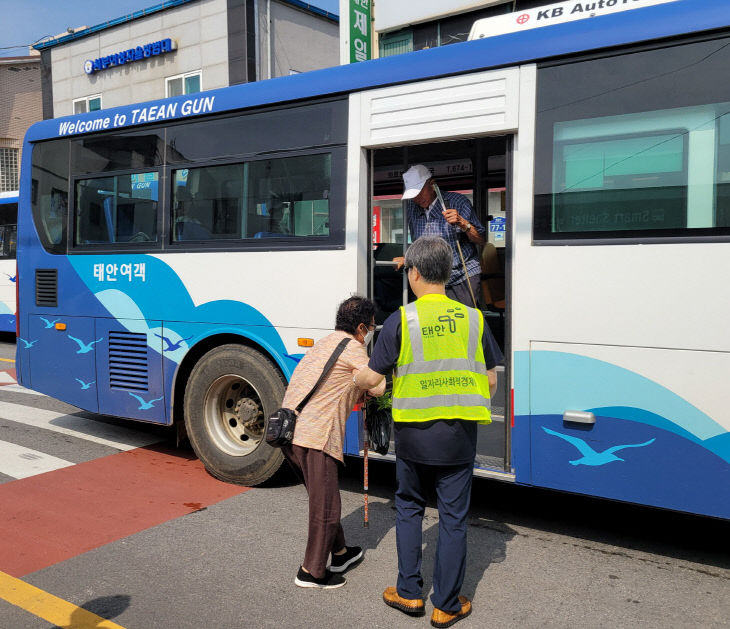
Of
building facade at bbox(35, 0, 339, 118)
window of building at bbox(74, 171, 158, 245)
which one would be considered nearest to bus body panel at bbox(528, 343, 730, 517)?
window of building at bbox(74, 171, 158, 245)

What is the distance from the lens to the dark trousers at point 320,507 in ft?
12.3

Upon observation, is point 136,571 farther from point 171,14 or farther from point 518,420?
point 171,14

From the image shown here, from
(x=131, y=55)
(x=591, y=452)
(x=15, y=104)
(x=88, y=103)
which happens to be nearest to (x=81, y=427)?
(x=591, y=452)

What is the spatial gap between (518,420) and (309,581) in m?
1.54

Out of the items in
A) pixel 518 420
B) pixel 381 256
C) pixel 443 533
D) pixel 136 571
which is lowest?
pixel 136 571

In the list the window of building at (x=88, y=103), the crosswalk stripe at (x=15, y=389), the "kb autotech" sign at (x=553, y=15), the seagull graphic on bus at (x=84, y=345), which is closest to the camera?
the "kb autotech" sign at (x=553, y=15)

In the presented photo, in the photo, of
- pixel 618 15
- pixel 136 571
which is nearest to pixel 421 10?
pixel 618 15

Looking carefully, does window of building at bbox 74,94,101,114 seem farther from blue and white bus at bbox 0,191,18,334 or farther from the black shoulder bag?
the black shoulder bag

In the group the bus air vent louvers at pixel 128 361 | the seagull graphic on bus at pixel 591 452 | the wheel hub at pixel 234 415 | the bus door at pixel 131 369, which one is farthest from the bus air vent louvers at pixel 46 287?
the seagull graphic on bus at pixel 591 452

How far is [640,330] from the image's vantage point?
386 centimetres

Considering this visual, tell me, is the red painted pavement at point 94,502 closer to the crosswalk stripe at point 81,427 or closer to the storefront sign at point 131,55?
the crosswalk stripe at point 81,427

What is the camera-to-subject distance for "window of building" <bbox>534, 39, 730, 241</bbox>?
3.70m

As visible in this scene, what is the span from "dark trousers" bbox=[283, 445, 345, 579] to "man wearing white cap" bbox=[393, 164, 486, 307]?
6.00ft

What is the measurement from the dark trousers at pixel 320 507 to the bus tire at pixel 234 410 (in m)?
1.49
